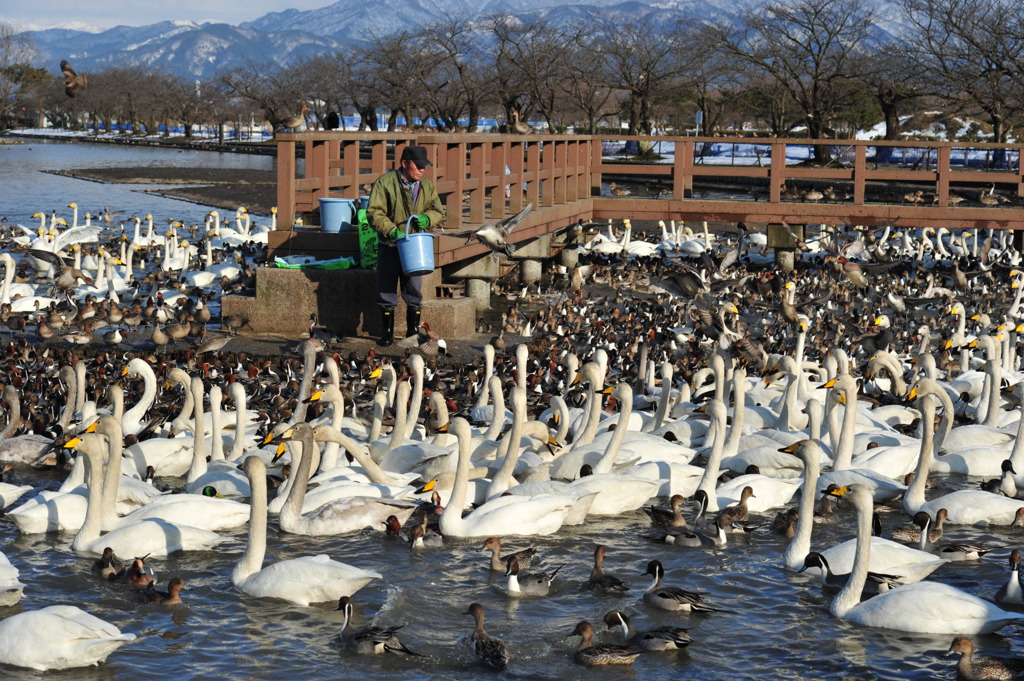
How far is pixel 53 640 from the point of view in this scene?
23.3 ft

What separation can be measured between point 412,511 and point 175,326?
23.8 ft

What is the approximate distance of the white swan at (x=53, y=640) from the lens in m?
7.09

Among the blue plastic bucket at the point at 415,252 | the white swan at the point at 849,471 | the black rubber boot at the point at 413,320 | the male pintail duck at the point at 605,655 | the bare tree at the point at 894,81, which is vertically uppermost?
the bare tree at the point at 894,81

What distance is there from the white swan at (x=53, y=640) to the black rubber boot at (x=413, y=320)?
8383 millimetres

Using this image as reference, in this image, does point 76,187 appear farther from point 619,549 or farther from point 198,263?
point 619,549

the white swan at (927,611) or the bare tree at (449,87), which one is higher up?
the bare tree at (449,87)

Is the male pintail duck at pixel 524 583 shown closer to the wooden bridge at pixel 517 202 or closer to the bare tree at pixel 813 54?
the wooden bridge at pixel 517 202

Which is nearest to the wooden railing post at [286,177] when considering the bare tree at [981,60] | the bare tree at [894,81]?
the bare tree at [981,60]

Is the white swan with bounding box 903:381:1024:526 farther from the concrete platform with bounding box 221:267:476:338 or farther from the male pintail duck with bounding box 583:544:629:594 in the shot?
the concrete platform with bounding box 221:267:476:338

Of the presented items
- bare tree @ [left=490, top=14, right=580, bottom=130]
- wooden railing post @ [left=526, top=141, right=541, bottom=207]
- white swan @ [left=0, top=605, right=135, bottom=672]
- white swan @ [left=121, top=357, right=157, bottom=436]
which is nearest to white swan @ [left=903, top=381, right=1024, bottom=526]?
white swan @ [left=0, top=605, right=135, bottom=672]

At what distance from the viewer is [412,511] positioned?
9711 mm

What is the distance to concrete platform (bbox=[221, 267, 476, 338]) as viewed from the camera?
51.8 feet

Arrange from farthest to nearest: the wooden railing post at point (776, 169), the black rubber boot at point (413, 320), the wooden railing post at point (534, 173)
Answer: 1. the wooden railing post at point (776, 169)
2. the wooden railing post at point (534, 173)
3. the black rubber boot at point (413, 320)

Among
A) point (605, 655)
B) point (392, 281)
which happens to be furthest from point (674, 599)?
point (392, 281)
